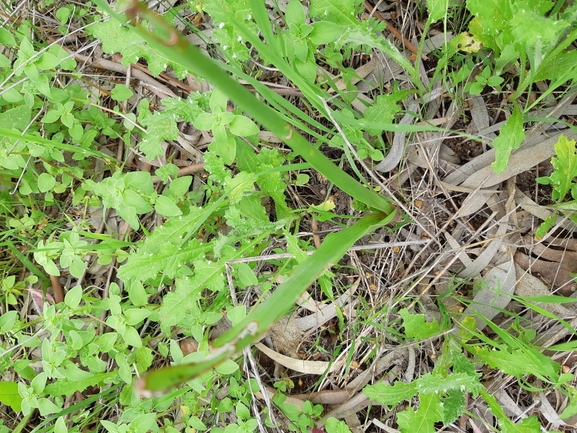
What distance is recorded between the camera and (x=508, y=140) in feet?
5.42

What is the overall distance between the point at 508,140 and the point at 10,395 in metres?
2.33

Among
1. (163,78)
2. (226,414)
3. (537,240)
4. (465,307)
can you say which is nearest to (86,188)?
(163,78)

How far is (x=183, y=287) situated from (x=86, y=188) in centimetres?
75

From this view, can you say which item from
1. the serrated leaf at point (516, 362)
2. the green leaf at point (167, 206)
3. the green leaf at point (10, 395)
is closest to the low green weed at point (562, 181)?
the serrated leaf at point (516, 362)

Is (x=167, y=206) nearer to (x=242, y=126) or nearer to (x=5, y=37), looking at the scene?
(x=242, y=126)

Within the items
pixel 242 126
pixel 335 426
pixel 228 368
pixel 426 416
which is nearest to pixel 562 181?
pixel 426 416

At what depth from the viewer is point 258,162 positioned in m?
1.87

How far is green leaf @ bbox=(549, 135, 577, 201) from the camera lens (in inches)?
64.7

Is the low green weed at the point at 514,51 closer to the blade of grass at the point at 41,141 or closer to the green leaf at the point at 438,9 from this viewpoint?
the green leaf at the point at 438,9

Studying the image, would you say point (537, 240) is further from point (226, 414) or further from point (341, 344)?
point (226, 414)

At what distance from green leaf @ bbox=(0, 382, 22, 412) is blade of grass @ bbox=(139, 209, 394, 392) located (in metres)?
1.76

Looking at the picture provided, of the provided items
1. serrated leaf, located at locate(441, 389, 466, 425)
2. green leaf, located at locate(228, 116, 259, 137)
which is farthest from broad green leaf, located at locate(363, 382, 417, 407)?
green leaf, located at locate(228, 116, 259, 137)

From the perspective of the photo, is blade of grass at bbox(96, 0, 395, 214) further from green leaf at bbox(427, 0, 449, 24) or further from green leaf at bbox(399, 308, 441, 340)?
green leaf at bbox(427, 0, 449, 24)

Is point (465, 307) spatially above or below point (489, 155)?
below
